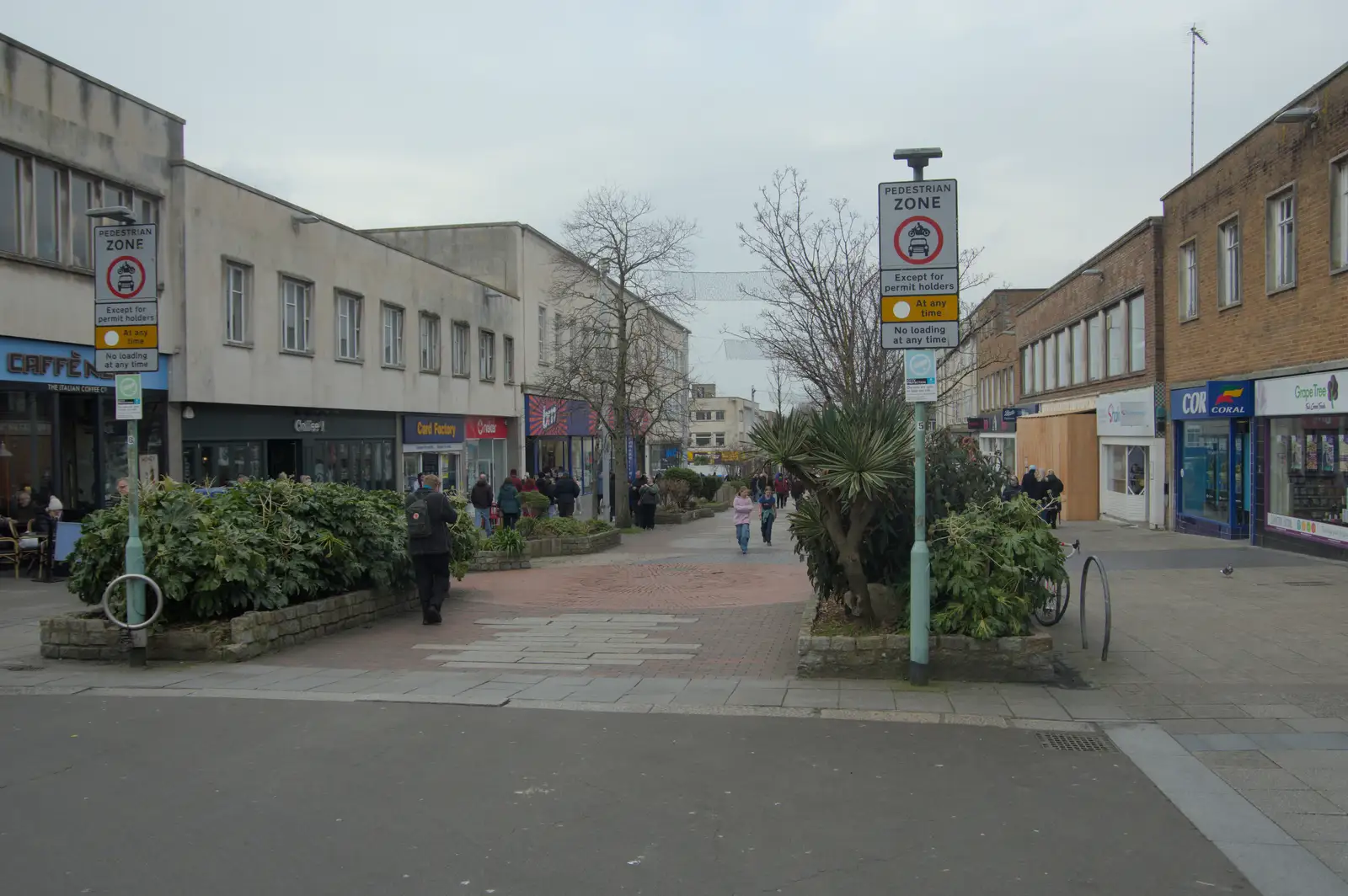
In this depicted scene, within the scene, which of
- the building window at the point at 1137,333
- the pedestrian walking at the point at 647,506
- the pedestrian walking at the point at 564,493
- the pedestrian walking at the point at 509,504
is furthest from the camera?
the pedestrian walking at the point at 647,506

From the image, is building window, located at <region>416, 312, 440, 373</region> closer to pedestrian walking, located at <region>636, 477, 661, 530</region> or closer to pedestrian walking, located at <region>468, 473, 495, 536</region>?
pedestrian walking, located at <region>636, 477, 661, 530</region>

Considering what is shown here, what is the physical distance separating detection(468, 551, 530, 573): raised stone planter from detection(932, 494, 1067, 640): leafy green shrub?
32.2 feet

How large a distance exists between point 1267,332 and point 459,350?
24.0 meters

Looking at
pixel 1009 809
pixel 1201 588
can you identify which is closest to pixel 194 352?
pixel 1201 588

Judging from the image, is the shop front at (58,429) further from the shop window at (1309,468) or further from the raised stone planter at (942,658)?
the shop window at (1309,468)

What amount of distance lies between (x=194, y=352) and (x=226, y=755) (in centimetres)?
1658

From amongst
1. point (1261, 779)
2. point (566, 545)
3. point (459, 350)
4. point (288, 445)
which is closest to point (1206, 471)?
point (566, 545)

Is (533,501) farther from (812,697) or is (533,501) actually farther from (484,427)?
(812,697)

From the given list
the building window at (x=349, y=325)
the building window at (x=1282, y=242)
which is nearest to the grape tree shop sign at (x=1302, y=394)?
the building window at (x=1282, y=242)

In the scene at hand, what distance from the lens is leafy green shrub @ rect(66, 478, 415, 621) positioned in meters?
9.60

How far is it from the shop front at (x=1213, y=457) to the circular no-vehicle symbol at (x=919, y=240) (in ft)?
45.4

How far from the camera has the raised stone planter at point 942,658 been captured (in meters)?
8.32

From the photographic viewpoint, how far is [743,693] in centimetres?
805

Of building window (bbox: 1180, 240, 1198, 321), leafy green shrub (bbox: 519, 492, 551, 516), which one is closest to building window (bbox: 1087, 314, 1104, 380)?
building window (bbox: 1180, 240, 1198, 321)
